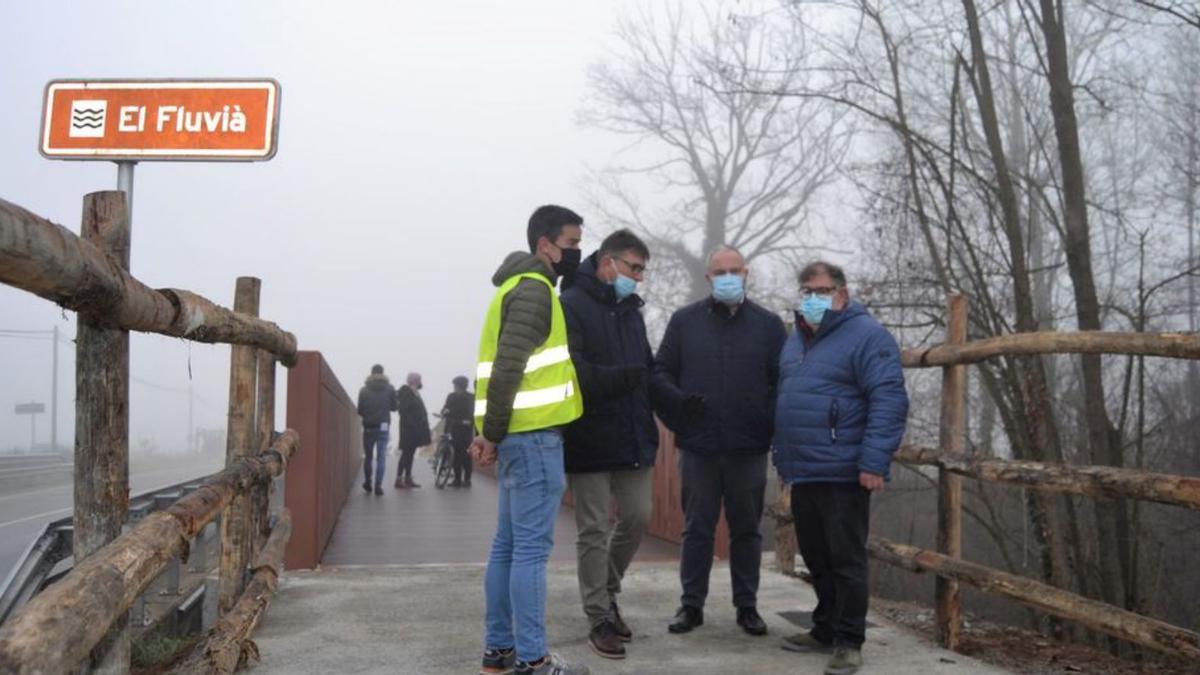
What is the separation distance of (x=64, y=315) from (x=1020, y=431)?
26.1 feet

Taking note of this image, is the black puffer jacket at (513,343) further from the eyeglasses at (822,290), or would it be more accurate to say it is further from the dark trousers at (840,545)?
the dark trousers at (840,545)

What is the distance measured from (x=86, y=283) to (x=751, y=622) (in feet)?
11.9

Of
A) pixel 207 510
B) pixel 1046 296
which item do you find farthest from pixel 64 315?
pixel 1046 296

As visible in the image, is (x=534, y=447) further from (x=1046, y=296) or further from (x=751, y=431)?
(x=1046, y=296)

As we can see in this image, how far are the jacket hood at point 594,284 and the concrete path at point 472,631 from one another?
4.92 feet

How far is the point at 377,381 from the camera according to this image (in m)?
14.1

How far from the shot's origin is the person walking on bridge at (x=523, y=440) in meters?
4.01

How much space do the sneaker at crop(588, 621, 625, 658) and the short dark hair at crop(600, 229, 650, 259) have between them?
5.21 ft

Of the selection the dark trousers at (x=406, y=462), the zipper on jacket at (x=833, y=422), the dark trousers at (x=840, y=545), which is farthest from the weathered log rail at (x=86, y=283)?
the dark trousers at (x=406, y=462)

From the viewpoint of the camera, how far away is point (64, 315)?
254 centimetres

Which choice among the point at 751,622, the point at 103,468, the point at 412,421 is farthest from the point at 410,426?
the point at 103,468

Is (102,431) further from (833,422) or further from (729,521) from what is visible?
(729,521)

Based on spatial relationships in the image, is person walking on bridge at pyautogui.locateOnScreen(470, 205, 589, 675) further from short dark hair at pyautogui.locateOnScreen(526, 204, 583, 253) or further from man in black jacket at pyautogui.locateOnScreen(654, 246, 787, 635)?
man in black jacket at pyautogui.locateOnScreen(654, 246, 787, 635)

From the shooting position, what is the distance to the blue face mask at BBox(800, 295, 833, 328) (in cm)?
480
